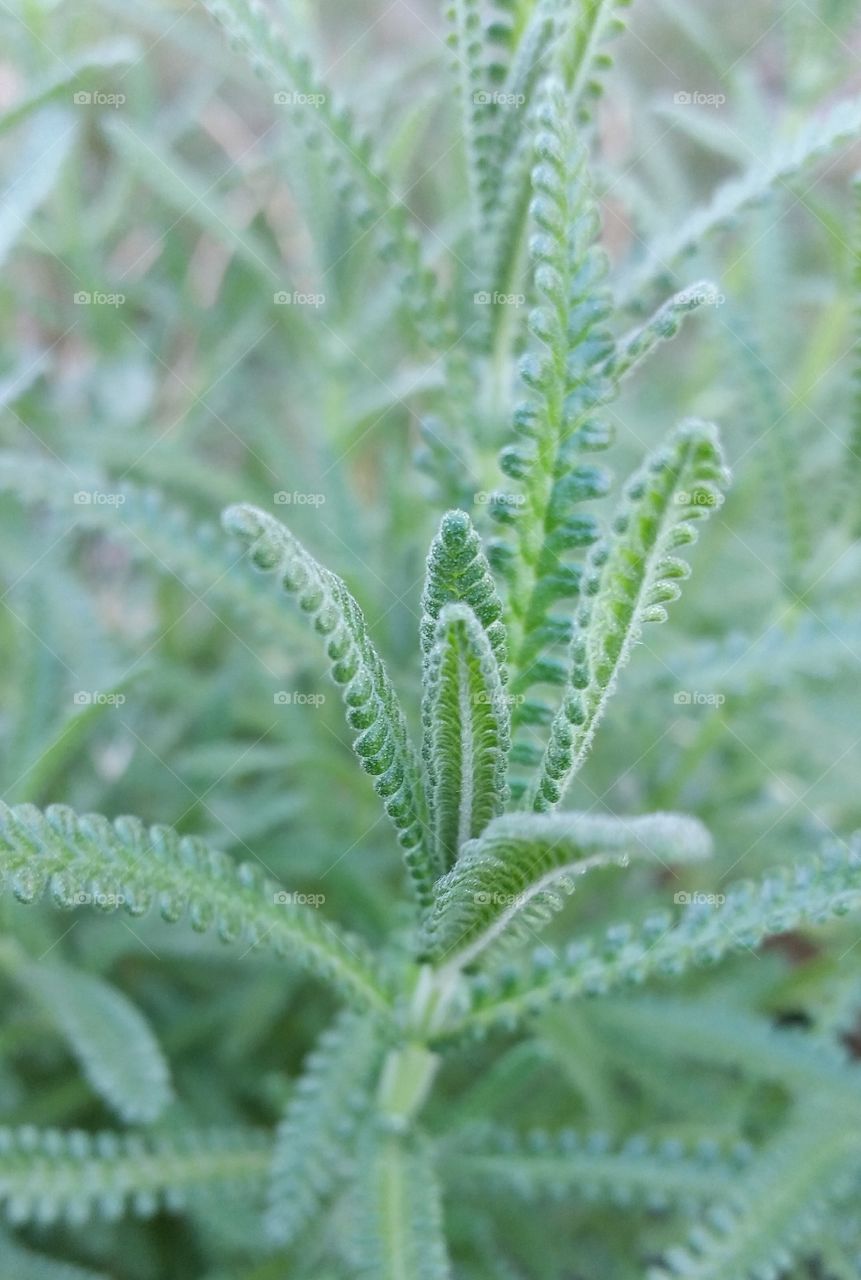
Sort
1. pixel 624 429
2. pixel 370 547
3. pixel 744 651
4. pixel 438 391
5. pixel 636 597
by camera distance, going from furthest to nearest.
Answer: pixel 624 429 < pixel 370 547 < pixel 438 391 < pixel 744 651 < pixel 636 597

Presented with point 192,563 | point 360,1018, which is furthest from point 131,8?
point 360,1018

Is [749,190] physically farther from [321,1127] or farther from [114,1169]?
[114,1169]

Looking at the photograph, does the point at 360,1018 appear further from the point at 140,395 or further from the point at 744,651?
the point at 140,395

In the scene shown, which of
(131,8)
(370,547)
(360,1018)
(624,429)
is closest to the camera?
(360,1018)

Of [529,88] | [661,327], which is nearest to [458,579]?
[661,327]

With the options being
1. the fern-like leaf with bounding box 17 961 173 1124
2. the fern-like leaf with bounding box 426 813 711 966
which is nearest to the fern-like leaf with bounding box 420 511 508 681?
the fern-like leaf with bounding box 426 813 711 966

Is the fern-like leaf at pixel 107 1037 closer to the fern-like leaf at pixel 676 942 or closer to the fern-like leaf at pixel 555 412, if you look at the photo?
the fern-like leaf at pixel 676 942


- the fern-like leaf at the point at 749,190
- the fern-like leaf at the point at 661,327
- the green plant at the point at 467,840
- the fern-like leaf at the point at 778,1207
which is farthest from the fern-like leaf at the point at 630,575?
the fern-like leaf at the point at 778,1207
